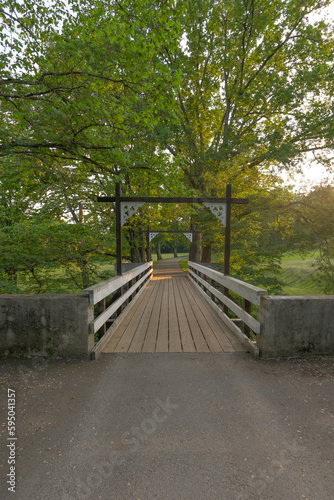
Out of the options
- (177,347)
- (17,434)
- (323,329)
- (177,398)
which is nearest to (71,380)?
(17,434)

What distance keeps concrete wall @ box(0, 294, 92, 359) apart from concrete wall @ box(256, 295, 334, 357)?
8.27 feet

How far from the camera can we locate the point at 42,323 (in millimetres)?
3164

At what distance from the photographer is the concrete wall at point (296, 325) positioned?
320 centimetres

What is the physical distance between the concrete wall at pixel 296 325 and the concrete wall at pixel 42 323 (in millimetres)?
2520

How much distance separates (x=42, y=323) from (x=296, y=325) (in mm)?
3522

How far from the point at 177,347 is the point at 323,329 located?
215cm

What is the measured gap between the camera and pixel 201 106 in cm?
1470

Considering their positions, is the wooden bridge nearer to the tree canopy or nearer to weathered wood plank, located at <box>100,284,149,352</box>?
weathered wood plank, located at <box>100,284,149,352</box>

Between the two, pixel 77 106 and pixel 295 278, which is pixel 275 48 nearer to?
pixel 77 106

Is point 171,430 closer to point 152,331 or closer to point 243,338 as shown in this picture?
point 243,338

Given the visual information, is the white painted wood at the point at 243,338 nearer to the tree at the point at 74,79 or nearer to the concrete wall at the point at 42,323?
the concrete wall at the point at 42,323

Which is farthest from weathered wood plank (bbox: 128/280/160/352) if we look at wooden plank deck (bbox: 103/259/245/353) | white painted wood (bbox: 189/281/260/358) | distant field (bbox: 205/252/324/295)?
distant field (bbox: 205/252/324/295)

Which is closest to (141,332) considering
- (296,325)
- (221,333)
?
(221,333)

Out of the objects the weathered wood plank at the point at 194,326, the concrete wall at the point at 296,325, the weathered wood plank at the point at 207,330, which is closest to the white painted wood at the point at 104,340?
the weathered wood plank at the point at 194,326
